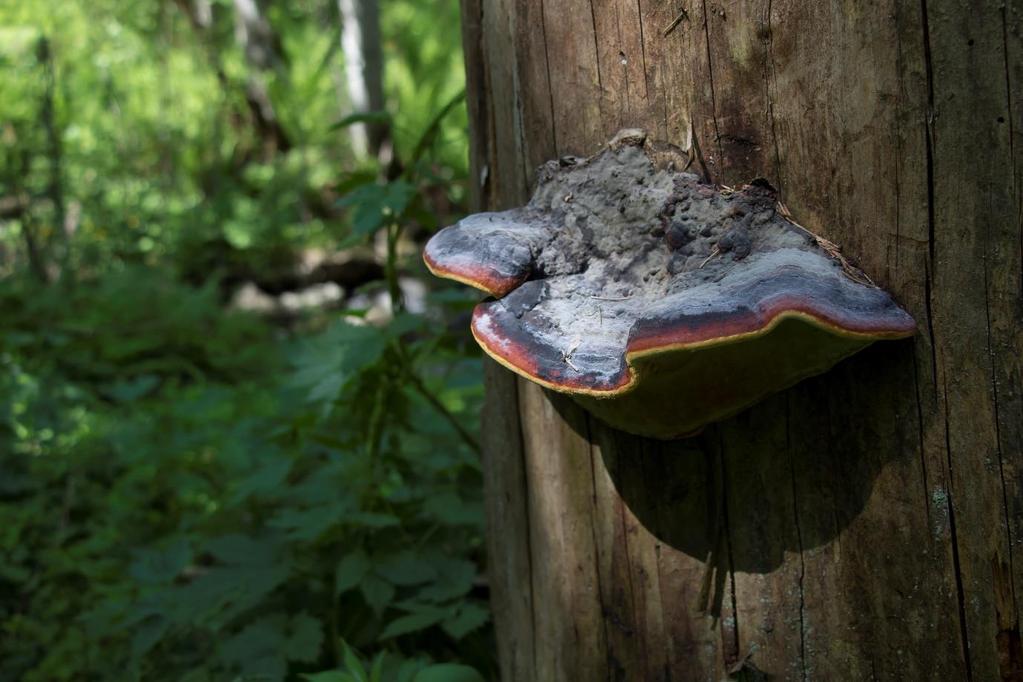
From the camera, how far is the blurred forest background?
9.10 feet

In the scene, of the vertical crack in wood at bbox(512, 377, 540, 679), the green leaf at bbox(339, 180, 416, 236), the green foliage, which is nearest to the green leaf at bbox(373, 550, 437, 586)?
the green foliage

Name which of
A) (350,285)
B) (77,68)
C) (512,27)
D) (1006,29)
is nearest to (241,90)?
(77,68)

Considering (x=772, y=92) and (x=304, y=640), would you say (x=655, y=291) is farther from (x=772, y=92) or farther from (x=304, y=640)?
(x=304, y=640)

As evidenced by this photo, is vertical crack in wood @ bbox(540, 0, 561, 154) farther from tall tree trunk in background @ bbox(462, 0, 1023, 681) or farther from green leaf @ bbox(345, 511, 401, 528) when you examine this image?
green leaf @ bbox(345, 511, 401, 528)

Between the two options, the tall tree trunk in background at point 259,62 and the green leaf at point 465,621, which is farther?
the tall tree trunk in background at point 259,62

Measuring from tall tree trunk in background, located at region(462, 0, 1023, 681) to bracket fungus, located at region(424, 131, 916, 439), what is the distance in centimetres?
7

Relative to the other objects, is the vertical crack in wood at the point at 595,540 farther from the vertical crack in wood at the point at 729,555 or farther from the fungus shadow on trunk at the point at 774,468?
the vertical crack in wood at the point at 729,555

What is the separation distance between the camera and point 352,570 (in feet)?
8.86

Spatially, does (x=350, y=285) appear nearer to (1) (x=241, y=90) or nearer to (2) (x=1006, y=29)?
(1) (x=241, y=90)

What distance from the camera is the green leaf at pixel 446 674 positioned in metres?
1.97

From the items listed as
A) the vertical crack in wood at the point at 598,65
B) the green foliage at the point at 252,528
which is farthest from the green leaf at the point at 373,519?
the vertical crack in wood at the point at 598,65

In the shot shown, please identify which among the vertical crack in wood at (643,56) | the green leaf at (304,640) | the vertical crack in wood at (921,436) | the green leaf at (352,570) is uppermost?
the vertical crack in wood at (643,56)

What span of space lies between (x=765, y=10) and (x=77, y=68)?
10808mm

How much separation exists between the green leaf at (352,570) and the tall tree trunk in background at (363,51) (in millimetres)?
7724
